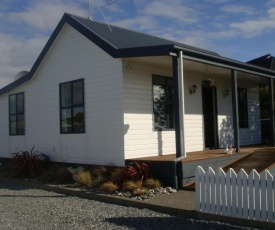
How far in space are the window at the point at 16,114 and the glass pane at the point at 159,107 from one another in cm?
607

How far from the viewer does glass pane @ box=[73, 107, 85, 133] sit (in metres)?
11.9

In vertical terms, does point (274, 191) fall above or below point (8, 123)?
below

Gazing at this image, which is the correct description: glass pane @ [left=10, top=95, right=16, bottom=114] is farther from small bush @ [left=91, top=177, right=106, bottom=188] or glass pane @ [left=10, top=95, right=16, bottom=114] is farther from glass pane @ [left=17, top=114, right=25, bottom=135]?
small bush @ [left=91, top=177, right=106, bottom=188]

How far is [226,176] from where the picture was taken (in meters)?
6.56

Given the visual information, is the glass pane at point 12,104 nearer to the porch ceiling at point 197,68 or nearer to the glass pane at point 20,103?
the glass pane at point 20,103

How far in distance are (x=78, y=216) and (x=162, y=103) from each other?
5.40m

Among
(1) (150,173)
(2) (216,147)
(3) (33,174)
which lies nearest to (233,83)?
(2) (216,147)

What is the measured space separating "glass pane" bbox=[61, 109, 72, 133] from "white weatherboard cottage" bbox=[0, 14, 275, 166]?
33 mm

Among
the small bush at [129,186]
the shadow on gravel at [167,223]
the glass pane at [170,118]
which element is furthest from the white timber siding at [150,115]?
the shadow on gravel at [167,223]

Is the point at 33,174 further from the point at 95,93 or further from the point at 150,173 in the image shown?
the point at 150,173

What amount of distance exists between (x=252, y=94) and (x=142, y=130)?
761cm

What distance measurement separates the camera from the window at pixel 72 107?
1197 cm

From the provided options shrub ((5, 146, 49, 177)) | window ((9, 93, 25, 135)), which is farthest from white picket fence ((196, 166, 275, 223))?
window ((9, 93, 25, 135))

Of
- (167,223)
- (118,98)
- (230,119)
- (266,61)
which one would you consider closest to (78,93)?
(118,98)
